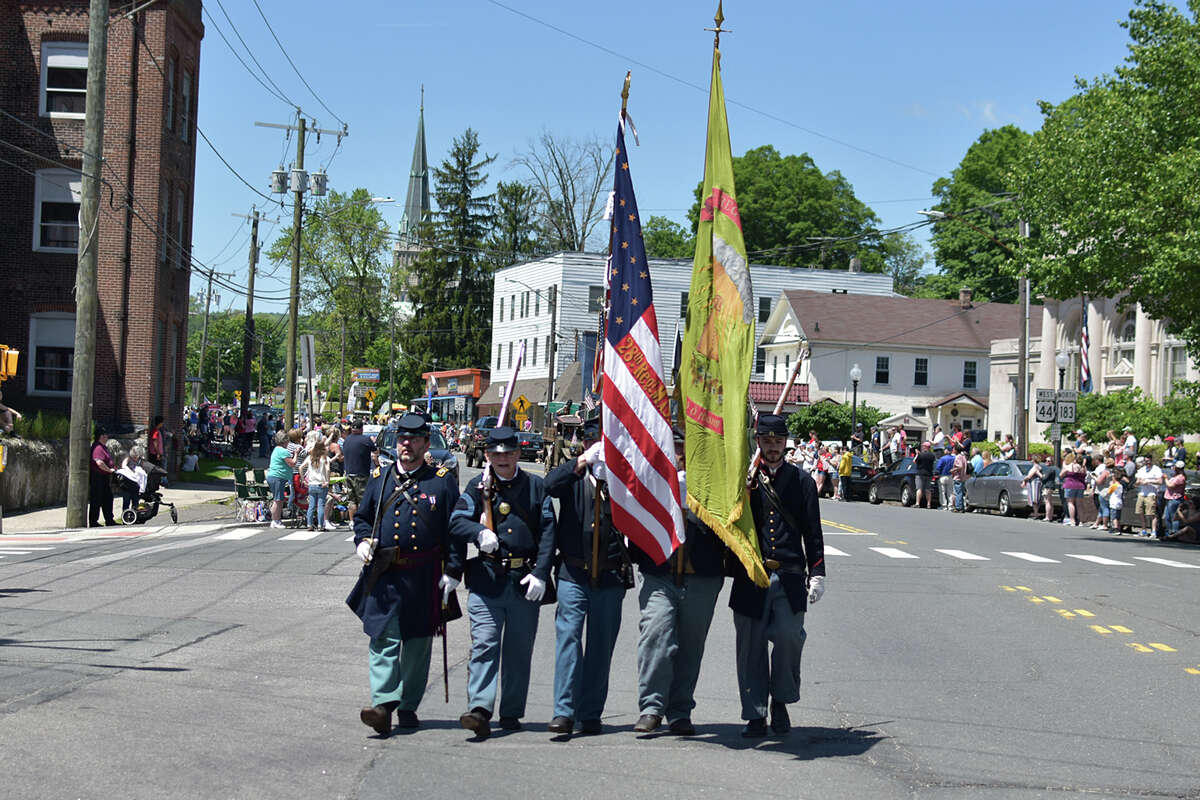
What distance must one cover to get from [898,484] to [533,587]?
33550mm

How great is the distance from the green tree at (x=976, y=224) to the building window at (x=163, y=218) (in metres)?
51.5

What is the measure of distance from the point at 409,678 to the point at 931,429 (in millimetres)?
62656

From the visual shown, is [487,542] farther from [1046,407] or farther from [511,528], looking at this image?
[1046,407]

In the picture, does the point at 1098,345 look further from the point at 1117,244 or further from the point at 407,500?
the point at 407,500

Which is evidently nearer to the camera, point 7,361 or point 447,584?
point 447,584

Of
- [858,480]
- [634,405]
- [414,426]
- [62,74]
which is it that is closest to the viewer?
[414,426]

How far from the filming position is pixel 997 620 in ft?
45.6

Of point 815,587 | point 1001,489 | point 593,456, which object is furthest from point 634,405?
point 1001,489

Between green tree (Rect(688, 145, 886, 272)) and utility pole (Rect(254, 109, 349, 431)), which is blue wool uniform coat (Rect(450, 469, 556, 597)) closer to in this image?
utility pole (Rect(254, 109, 349, 431))

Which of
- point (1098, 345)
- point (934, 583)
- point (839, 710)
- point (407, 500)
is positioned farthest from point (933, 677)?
point (1098, 345)

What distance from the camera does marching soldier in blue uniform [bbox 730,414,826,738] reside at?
8094mm

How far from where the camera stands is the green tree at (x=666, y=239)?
3912 inches

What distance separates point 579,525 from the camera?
26.9 ft

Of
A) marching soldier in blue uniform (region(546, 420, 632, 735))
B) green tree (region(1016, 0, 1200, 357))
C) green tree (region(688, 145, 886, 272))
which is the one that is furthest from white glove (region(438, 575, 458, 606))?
green tree (region(688, 145, 886, 272))
